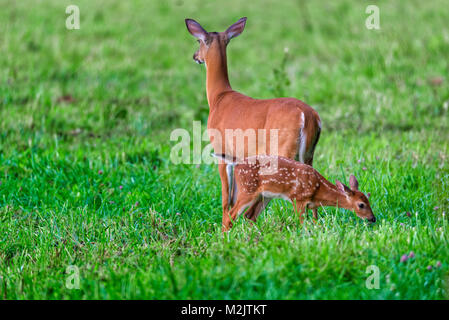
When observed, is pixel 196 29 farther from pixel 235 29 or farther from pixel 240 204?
pixel 240 204

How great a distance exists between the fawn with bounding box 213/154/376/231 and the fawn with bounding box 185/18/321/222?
0.19 m

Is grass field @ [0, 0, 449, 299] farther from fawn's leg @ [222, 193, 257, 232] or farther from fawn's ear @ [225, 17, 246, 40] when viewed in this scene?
fawn's ear @ [225, 17, 246, 40]

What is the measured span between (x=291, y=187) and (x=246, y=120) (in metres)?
0.74

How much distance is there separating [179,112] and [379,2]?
685cm

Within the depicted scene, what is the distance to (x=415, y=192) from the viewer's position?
17.0ft

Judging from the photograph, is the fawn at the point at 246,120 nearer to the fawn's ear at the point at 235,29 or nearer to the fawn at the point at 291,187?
the fawn's ear at the point at 235,29

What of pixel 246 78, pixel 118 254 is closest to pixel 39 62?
pixel 246 78

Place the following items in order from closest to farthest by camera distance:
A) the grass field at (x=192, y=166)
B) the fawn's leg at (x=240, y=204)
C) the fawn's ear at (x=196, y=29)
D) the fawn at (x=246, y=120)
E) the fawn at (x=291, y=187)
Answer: the grass field at (x=192, y=166), the fawn at (x=291, y=187), the fawn's leg at (x=240, y=204), the fawn at (x=246, y=120), the fawn's ear at (x=196, y=29)

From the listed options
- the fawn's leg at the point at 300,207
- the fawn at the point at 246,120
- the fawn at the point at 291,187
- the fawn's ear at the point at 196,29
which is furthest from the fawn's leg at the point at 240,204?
the fawn's ear at the point at 196,29

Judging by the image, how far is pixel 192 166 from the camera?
6.32m

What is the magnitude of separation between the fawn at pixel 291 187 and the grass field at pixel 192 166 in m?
0.18

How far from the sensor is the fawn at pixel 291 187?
4258mm

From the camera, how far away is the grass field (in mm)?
3686

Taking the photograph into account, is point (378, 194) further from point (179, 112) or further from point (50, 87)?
point (50, 87)
